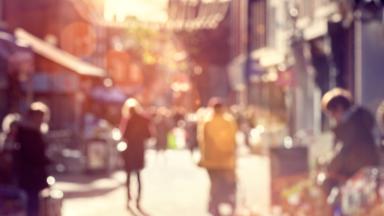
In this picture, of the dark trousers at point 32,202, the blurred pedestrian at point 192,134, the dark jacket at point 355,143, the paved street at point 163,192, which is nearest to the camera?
the dark jacket at point 355,143

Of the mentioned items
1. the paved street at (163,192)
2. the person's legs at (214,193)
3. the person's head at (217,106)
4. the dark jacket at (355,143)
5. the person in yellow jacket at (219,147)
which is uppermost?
the dark jacket at (355,143)

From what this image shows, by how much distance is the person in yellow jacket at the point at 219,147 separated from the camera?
13.0 m

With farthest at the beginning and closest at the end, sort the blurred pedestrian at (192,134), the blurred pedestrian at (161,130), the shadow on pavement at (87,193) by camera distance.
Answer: the blurred pedestrian at (161,130), the blurred pedestrian at (192,134), the shadow on pavement at (87,193)

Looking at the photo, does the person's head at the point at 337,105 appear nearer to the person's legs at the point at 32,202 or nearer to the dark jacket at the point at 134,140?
the person's legs at the point at 32,202

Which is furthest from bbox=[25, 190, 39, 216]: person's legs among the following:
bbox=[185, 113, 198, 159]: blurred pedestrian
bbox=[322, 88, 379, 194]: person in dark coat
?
bbox=[185, 113, 198, 159]: blurred pedestrian

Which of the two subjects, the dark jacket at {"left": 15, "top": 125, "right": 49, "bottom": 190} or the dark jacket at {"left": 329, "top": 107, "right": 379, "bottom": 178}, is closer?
the dark jacket at {"left": 329, "top": 107, "right": 379, "bottom": 178}

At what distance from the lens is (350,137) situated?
9352mm

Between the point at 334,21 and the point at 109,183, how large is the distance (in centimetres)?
779

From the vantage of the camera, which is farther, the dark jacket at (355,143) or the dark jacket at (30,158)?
the dark jacket at (30,158)

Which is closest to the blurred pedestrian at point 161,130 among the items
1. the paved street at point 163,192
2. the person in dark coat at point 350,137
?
the paved street at point 163,192

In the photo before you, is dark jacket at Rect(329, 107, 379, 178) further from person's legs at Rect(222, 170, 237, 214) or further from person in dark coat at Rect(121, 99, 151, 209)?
person in dark coat at Rect(121, 99, 151, 209)

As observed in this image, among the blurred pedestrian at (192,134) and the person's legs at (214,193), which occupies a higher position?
the person's legs at (214,193)

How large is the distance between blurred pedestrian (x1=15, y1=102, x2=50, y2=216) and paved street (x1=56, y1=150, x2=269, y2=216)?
384 centimetres

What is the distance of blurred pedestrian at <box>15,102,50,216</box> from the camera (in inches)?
398
